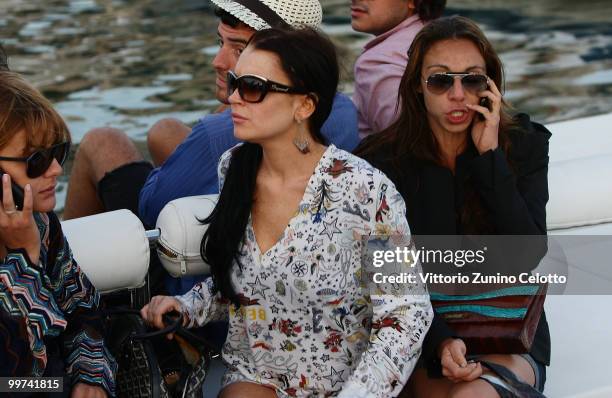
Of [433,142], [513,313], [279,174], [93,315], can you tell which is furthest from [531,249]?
[93,315]

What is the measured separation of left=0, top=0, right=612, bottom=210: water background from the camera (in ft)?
27.5

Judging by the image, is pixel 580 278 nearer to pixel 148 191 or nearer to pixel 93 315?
pixel 148 191

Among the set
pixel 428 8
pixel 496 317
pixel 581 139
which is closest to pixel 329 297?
pixel 496 317

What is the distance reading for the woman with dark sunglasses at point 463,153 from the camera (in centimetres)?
233

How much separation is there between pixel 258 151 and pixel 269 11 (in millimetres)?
654

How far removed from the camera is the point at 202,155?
2643mm

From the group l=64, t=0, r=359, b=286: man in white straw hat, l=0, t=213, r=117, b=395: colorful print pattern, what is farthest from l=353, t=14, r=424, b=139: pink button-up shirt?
l=0, t=213, r=117, b=395: colorful print pattern

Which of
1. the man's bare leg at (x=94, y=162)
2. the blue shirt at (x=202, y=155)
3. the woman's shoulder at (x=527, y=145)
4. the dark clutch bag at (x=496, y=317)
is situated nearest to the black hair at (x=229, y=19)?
the blue shirt at (x=202, y=155)

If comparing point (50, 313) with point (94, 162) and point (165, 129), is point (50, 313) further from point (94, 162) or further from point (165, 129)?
point (165, 129)

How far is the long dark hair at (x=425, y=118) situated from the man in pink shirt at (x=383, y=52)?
1.22 feet

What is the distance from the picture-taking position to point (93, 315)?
218cm

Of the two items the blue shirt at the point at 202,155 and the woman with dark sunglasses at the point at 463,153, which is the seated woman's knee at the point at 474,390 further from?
the blue shirt at the point at 202,155

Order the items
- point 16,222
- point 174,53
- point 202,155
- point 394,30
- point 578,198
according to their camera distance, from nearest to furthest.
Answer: point 16,222 → point 202,155 → point 394,30 → point 578,198 → point 174,53

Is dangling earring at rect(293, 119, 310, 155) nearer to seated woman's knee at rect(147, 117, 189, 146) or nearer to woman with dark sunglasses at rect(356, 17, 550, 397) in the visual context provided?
woman with dark sunglasses at rect(356, 17, 550, 397)
